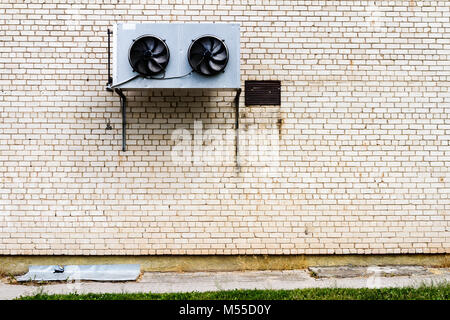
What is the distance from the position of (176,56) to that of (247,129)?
142 centimetres

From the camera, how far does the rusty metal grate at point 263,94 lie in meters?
6.16

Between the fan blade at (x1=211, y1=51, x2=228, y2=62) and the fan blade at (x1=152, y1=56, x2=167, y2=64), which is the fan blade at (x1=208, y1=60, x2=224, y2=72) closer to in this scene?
the fan blade at (x1=211, y1=51, x2=228, y2=62)

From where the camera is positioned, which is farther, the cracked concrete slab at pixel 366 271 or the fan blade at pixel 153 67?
the cracked concrete slab at pixel 366 271

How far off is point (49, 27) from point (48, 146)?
1.64 m

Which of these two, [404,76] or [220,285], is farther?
[404,76]

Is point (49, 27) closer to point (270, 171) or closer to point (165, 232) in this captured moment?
point (165, 232)

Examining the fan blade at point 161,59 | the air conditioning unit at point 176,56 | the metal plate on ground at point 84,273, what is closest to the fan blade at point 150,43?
the air conditioning unit at point 176,56

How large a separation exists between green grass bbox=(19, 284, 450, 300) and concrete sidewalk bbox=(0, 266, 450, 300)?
248 millimetres

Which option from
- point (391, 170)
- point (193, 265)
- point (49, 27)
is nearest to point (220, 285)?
point (193, 265)

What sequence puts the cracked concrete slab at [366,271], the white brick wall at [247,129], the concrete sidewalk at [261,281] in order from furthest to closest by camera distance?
the white brick wall at [247,129] → the cracked concrete slab at [366,271] → the concrete sidewalk at [261,281]

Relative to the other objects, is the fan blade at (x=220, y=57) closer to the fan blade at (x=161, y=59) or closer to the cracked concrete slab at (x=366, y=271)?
the fan blade at (x=161, y=59)

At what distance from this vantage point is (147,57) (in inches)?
211

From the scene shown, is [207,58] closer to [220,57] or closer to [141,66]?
[220,57]

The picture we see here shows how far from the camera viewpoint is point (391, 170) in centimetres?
616
